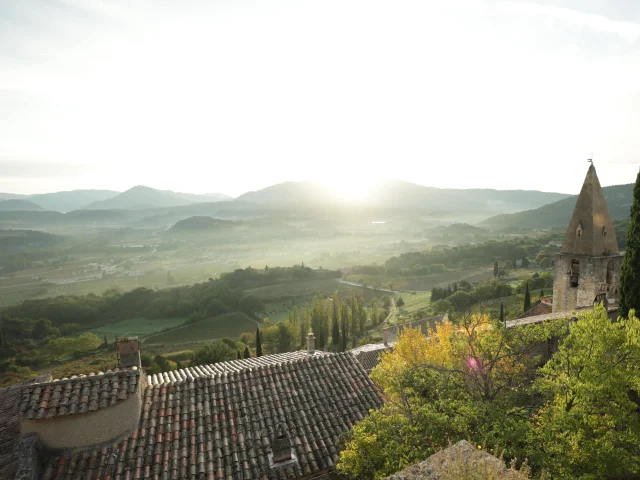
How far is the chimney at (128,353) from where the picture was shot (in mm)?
11688

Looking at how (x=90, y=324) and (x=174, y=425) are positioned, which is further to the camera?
(x=90, y=324)

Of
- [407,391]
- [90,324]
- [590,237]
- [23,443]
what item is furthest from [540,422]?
[90,324]

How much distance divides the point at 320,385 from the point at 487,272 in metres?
125

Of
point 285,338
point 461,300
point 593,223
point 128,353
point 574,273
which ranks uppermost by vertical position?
point 593,223

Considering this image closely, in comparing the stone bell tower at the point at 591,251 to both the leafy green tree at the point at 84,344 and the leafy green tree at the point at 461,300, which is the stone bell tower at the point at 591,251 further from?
the leafy green tree at the point at 84,344

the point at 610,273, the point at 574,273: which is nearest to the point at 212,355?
the point at 574,273

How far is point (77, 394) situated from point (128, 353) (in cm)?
273

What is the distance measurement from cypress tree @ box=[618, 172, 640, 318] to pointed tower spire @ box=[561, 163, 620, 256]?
8.27m

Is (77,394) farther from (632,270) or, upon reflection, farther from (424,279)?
(424,279)

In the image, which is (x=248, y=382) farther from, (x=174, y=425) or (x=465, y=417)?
(x=465, y=417)

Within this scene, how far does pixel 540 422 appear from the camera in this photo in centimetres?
871

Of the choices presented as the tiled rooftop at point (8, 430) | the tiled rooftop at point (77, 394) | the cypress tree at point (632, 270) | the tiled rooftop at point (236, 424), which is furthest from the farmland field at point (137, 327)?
the cypress tree at point (632, 270)

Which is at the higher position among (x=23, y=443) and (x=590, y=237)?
(x=590, y=237)

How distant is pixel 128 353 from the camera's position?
11.8m
